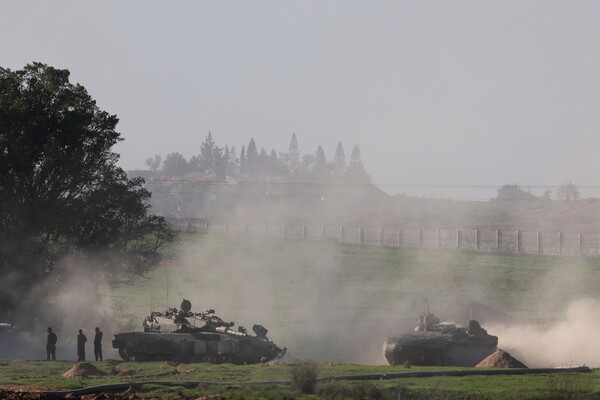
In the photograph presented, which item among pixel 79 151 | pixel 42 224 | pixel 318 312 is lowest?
pixel 318 312

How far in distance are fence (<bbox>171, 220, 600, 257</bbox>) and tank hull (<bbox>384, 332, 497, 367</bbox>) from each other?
44609 mm

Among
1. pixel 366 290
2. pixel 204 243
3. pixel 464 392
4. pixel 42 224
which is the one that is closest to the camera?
pixel 464 392

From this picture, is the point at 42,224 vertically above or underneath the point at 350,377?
above

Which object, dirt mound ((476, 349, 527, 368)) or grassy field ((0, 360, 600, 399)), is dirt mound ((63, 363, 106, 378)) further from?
dirt mound ((476, 349, 527, 368))

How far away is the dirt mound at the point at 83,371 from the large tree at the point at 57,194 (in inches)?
718

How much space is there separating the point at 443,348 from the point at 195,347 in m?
11.7

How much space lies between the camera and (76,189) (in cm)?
6175

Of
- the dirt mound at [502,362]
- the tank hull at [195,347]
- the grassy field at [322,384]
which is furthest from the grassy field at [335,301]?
the tank hull at [195,347]

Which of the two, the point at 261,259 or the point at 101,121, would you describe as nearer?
the point at 101,121

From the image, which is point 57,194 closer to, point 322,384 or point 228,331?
point 228,331

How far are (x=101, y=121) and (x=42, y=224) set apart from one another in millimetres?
7080

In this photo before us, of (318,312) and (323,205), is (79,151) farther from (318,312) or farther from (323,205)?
(323,205)

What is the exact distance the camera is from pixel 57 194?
61125 millimetres

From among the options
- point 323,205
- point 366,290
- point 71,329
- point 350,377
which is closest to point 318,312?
point 366,290
